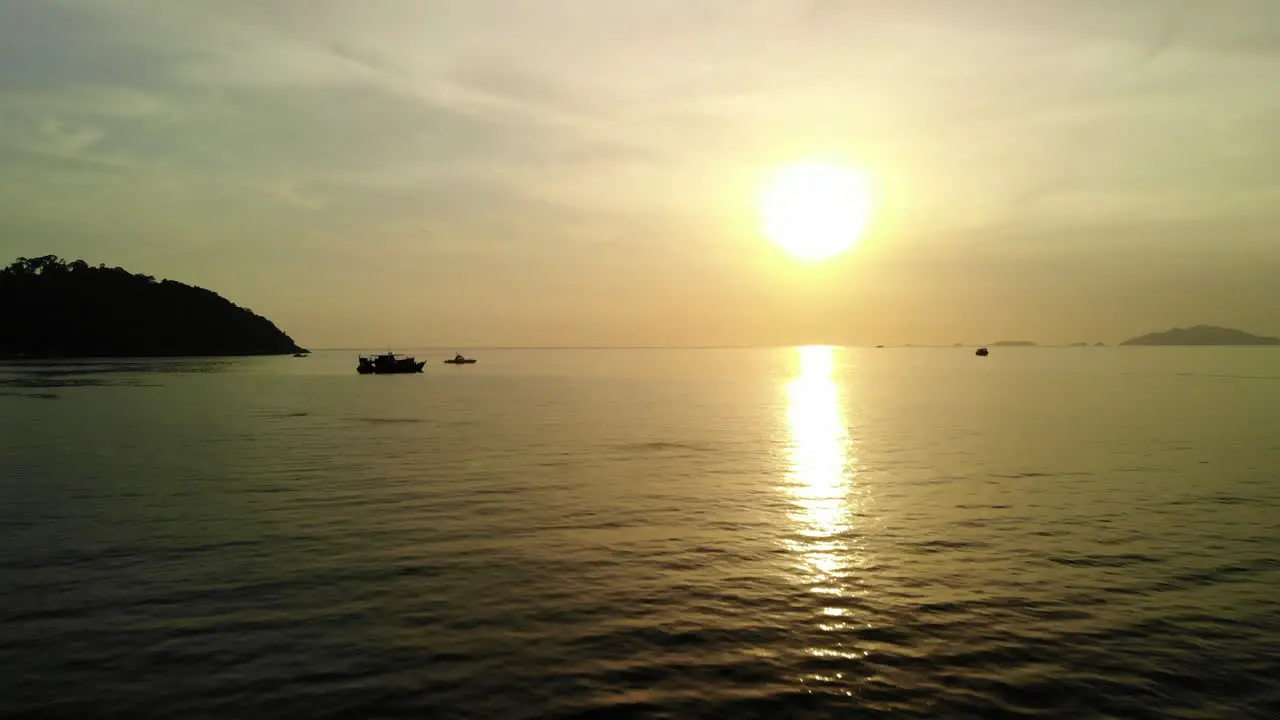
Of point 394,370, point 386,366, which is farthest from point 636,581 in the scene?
point 394,370

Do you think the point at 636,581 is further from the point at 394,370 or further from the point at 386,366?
the point at 394,370

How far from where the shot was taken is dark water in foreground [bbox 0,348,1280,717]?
15031mm

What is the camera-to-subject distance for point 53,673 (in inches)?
614

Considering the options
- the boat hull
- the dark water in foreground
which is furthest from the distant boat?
the dark water in foreground

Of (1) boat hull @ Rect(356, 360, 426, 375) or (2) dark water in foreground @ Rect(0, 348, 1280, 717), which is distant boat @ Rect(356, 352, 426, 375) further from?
(2) dark water in foreground @ Rect(0, 348, 1280, 717)

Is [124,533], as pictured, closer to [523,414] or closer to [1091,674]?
[1091,674]

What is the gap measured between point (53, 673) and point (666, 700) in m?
12.6

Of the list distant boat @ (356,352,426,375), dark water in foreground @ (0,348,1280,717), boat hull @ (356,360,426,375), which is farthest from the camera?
distant boat @ (356,352,426,375)

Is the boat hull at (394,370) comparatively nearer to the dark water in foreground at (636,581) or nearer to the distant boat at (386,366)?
the distant boat at (386,366)

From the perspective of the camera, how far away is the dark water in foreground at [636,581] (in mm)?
15031

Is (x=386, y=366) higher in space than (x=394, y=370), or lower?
higher

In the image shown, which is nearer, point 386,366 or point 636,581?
point 636,581

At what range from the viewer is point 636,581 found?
22266mm

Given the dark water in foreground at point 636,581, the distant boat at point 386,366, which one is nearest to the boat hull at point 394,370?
the distant boat at point 386,366
